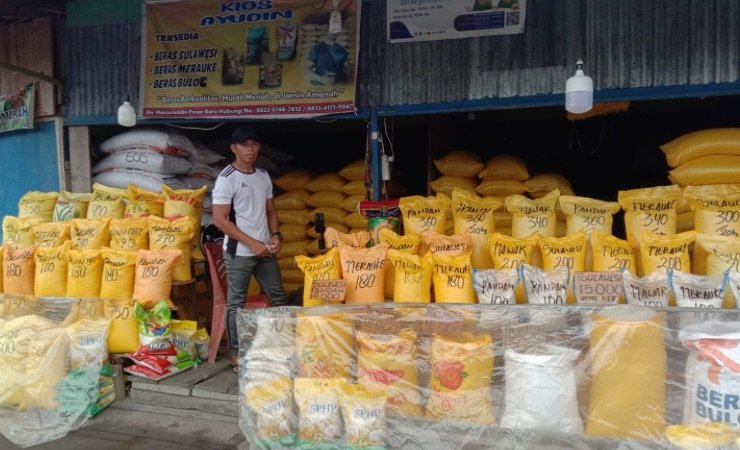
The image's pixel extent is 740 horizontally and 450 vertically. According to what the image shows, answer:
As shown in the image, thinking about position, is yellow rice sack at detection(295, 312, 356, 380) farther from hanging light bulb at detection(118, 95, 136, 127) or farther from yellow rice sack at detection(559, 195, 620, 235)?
hanging light bulb at detection(118, 95, 136, 127)

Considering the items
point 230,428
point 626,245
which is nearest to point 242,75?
point 230,428

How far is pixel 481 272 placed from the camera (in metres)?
3.25

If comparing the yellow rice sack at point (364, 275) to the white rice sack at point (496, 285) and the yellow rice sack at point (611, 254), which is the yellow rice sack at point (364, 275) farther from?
the yellow rice sack at point (611, 254)

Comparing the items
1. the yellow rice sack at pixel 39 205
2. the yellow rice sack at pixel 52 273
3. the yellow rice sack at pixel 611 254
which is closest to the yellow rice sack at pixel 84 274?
the yellow rice sack at pixel 52 273

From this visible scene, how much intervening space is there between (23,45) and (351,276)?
4.47 m

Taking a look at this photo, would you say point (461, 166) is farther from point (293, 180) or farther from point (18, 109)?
point (18, 109)

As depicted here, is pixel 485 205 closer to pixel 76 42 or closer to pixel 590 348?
pixel 590 348

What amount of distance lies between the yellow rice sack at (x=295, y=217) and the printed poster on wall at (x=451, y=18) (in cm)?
199

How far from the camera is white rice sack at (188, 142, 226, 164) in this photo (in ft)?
18.6

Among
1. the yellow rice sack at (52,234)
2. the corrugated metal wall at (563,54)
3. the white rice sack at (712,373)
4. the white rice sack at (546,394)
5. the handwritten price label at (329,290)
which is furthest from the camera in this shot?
the yellow rice sack at (52,234)

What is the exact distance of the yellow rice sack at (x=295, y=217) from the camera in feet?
19.2

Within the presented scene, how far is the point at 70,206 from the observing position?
17.0 feet

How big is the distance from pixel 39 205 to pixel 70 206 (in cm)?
35

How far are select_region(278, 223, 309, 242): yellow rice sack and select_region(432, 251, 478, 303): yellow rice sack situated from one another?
2.75 metres
